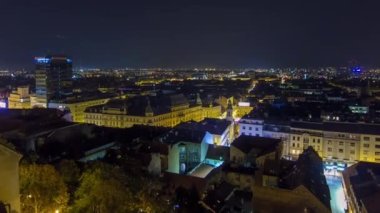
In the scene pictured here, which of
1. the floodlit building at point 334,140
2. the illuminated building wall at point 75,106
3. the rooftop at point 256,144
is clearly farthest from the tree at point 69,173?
the illuminated building wall at point 75,106

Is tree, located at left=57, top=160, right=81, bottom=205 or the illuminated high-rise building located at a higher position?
the illuminated high-rise building

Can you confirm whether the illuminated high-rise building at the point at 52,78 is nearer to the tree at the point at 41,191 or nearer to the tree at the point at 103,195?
the tree at the point at 41,191

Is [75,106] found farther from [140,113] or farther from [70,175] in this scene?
[70,175]

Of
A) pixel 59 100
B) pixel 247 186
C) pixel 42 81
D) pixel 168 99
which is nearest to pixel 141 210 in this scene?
pixel 247 186

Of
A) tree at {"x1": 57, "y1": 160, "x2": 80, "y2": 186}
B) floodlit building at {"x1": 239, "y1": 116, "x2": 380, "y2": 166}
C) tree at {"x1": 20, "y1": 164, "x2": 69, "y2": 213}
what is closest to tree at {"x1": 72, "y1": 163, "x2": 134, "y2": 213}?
tree at {"x1": 20, "y1": 164, "x2": 69, "y2": 213}

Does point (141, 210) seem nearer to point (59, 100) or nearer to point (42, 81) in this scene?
point (59, 100)

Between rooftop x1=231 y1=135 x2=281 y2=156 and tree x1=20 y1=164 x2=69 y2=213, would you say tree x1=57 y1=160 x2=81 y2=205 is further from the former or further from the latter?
rooftop x1=231 y1=135 x2=281 y2=156
